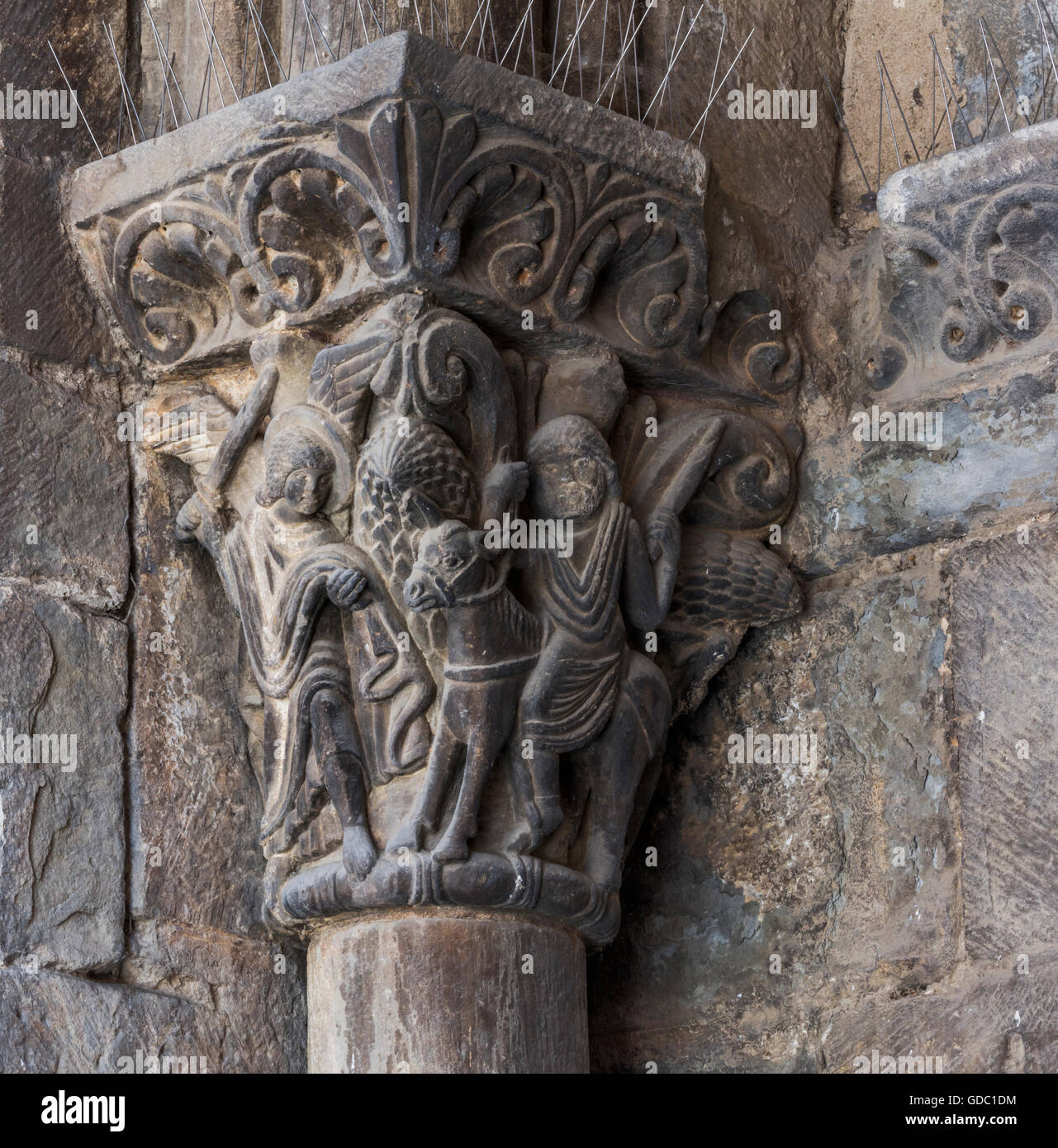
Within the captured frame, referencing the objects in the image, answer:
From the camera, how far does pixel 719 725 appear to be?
3418 mm

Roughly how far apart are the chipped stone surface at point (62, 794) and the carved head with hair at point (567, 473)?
0.80 metres

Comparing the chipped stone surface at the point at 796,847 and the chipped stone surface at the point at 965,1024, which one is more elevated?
the chipped stone surface at the point at 796,847

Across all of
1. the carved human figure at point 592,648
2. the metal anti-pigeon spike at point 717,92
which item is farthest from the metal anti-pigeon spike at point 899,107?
the carved human figure at point 592,648

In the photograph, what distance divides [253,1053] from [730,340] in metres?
1.49

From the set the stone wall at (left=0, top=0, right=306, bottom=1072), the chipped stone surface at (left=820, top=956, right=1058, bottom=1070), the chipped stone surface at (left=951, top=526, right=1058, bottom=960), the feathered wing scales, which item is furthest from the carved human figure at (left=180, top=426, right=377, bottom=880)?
Result: the chipped stone surface at (left=951, top=526, right=1058, bottom=960)

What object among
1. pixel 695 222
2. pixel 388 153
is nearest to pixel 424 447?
pixel 388 153

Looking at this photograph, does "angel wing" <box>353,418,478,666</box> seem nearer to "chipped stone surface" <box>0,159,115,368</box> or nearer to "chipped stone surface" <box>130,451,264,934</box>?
"chipped stone surface" <box>130,451,264,934</box>

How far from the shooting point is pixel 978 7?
3.44 m

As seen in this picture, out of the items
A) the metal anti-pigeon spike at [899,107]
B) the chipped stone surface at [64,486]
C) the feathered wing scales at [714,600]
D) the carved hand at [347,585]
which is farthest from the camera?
the metal anti-pigeon spike at [899,107]

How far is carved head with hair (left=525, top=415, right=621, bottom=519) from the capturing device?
3.00 metres

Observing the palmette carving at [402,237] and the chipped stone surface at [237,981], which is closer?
the palmette carving at [402,237]

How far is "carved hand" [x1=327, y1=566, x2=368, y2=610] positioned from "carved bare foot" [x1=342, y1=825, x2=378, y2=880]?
1.18ft

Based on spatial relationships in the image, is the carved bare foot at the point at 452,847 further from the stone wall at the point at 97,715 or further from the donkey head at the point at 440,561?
the stone wall at the point at 97,715

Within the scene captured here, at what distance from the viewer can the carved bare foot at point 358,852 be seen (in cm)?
292
